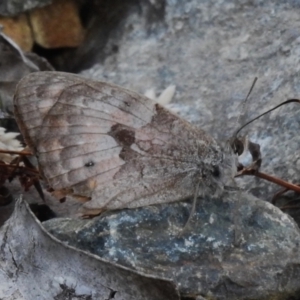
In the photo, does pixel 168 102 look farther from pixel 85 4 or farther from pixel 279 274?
pixel 279 274

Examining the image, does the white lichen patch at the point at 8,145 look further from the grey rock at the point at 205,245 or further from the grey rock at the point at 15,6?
the grey rock at the point at 15,6

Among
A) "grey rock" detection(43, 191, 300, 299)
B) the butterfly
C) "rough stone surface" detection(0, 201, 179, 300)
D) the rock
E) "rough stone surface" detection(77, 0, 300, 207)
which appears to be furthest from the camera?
the rock

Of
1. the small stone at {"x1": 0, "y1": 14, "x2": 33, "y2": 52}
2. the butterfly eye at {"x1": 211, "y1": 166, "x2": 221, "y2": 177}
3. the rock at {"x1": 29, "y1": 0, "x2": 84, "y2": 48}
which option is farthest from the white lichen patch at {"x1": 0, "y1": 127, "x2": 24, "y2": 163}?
the rock at {"x1": 29, "y1": 0, "x2": 84, "y2": 48}

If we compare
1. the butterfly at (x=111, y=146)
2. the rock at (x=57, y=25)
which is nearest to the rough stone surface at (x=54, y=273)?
the butterfly at (x=111, y=146)

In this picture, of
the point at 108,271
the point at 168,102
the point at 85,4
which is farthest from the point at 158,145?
the point at 85,4

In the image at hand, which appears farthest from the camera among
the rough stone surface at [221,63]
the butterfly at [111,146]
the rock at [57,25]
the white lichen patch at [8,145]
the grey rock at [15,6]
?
the rock at [57,25]

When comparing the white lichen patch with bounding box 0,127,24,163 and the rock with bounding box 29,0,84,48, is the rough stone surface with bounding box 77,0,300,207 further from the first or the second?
the white lichen patch with bounding box 0,127,24,163
